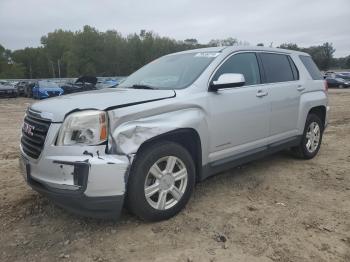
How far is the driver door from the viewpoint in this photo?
432cm

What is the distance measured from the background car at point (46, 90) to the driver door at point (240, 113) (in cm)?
2197

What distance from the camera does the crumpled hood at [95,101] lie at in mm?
Answer: 3469

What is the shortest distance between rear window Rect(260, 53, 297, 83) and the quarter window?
218 millimetres

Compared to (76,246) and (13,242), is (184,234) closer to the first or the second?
(76,246)

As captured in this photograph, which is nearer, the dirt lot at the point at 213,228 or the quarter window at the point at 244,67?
the dirt lot at the point at 213,228

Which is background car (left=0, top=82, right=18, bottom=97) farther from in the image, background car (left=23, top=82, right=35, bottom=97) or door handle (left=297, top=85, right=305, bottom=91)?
door handle (left=297, top=85, right=305, bottom=91)

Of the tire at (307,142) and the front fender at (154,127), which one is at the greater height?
the front fender at (154,127)

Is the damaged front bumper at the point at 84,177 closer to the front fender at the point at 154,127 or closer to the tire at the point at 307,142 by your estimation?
the front fender at the point at 154,127

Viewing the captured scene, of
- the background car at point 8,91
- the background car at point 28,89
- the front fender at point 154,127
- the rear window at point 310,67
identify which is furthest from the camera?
the background car at point 28,89

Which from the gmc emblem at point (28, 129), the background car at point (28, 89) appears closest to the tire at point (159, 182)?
the gmc emblem at point (28, 129)

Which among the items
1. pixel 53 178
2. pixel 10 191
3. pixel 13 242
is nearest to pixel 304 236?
pixel 53 178

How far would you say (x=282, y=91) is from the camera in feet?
17.5

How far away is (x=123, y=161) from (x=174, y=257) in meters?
0.91

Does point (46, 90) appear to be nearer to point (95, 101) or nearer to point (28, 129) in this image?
point (28, 129)
